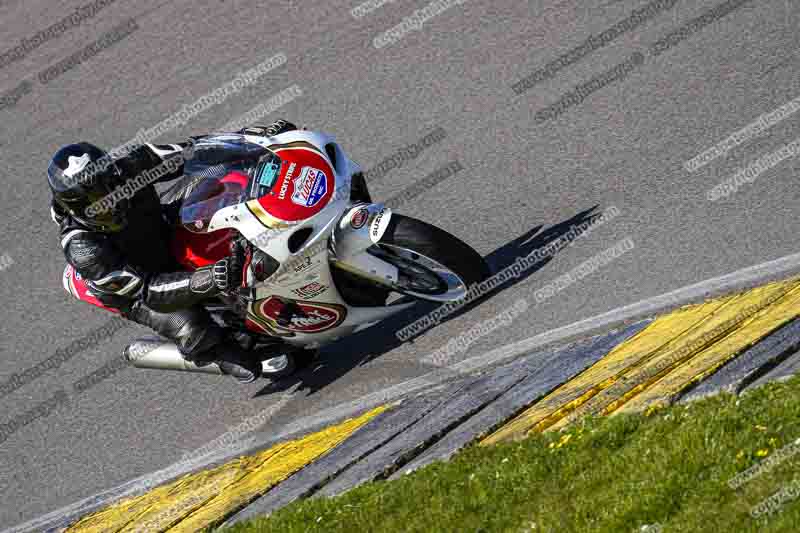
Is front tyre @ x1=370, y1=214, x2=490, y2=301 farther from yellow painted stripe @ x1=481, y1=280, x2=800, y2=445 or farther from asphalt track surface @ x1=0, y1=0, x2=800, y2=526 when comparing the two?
yellow painted stripe @ x1=481, y1=280, x2=800, y2=445

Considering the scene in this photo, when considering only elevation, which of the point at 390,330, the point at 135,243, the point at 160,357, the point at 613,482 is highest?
the point at 135,243

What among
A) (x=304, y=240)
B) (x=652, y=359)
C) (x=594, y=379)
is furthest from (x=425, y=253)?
(x=652, y=359)

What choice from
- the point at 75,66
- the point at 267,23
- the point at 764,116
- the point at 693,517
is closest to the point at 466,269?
the point at 764,116

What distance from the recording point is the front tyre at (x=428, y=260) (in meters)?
7.31

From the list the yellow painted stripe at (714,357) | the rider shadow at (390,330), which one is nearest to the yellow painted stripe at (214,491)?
the rider shadow at (390,330)

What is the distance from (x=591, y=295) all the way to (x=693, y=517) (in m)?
3.21

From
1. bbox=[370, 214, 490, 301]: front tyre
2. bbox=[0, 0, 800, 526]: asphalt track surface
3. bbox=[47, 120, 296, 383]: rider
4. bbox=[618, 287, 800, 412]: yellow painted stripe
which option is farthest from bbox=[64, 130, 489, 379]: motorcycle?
bbox=[618, 287, 800, 412]: yellow painted stripe

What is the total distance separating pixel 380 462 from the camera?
650 centimetres

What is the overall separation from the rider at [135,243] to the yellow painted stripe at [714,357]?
2768mm

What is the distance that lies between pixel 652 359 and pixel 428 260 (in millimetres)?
1832

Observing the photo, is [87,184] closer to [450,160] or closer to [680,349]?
[450,160]

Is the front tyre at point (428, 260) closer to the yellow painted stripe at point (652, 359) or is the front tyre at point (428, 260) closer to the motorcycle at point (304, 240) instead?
the motorcycle at point (304, 240)

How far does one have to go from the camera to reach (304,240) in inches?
286

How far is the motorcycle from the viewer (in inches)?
283
